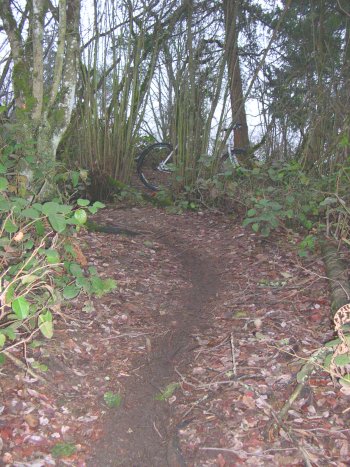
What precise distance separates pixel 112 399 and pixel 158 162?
242 inches

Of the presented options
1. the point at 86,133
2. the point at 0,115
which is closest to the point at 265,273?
the point at 0,115

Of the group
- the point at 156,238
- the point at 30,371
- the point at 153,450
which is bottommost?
the point at 153,450

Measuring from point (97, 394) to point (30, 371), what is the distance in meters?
0.39

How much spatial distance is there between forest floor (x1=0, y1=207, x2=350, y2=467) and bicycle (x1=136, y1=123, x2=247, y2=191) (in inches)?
116

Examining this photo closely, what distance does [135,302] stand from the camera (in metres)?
3.35

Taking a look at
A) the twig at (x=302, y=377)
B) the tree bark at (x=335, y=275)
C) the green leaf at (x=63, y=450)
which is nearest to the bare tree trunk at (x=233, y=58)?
the tree bark at (x=335, y=275)

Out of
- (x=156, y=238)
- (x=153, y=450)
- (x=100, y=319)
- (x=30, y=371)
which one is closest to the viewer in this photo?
(x=153, y=450)

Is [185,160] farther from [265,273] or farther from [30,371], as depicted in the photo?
[30,371]

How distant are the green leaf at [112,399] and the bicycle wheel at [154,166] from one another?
497 centimetres

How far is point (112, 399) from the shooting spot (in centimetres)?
231

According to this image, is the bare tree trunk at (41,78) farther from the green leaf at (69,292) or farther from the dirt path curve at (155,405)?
the dirt path curve at (155,405)

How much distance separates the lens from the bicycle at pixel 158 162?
6590mm

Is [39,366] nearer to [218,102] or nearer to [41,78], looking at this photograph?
[41,78]

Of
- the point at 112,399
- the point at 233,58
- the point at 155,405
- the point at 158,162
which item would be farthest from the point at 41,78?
the point at 158,162
